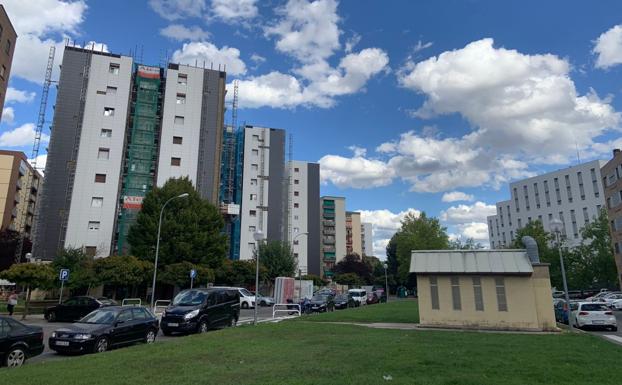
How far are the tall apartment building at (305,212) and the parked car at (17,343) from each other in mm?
82694

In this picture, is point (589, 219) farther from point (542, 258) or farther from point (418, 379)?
point (418, 379)

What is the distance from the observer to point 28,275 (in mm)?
24500

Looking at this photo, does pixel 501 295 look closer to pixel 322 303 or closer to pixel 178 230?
pixel 322 303

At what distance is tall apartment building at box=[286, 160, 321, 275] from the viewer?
3748 inches

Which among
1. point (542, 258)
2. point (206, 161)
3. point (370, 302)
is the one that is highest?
point (206, 161)

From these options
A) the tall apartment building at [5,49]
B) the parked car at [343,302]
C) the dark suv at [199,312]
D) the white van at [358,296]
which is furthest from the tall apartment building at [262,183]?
the dark suv at [199,312]

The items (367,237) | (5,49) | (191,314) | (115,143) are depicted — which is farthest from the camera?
(367,237)

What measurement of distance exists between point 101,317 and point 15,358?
3.20 meters

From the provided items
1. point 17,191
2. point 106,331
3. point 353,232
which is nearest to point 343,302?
point 106,331

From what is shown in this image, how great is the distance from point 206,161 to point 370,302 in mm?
31204

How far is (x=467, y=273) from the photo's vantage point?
18.4 metres

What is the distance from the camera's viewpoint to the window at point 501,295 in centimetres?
1794

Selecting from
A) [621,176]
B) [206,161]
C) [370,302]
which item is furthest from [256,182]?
[621,176]

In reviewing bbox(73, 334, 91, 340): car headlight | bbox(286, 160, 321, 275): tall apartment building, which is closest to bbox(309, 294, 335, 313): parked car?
bbox(73, 334, 91, 340): car headlight
